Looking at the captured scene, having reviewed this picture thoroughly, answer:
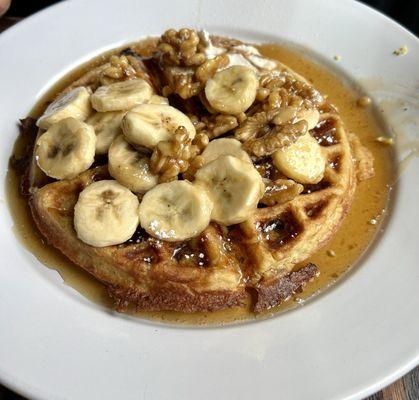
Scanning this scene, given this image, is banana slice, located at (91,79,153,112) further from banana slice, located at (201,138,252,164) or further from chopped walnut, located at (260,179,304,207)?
chopped walnut, located at (260,179,304,207)

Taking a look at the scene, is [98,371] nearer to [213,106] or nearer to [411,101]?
[213,106]

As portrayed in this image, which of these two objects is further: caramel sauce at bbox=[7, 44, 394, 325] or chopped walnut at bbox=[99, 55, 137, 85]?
chopped walnut at bbox=[99, 55, 137, 85]

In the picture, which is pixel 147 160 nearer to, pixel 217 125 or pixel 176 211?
pixel 176 211

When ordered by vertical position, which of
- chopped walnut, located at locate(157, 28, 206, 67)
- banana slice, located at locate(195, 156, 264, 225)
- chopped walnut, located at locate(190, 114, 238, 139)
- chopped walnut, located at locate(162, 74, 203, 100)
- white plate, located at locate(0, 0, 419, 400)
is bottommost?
white plate, located at locate(0, 0, 419, 400)

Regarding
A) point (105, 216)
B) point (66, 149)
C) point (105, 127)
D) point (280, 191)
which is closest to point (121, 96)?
point (105, 127)

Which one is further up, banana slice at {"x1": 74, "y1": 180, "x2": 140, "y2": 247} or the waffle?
banana slice at {"x1": 74, "y1": 180, "x2": 140, "y2": 247}

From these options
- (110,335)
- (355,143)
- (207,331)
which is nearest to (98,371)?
(110,335)

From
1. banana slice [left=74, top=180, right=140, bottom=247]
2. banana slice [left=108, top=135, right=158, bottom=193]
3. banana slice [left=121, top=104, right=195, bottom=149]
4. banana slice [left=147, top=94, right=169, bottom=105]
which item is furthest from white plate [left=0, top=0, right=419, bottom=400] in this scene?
banana slice [left=147, top=94, right=169, bottom=105]
